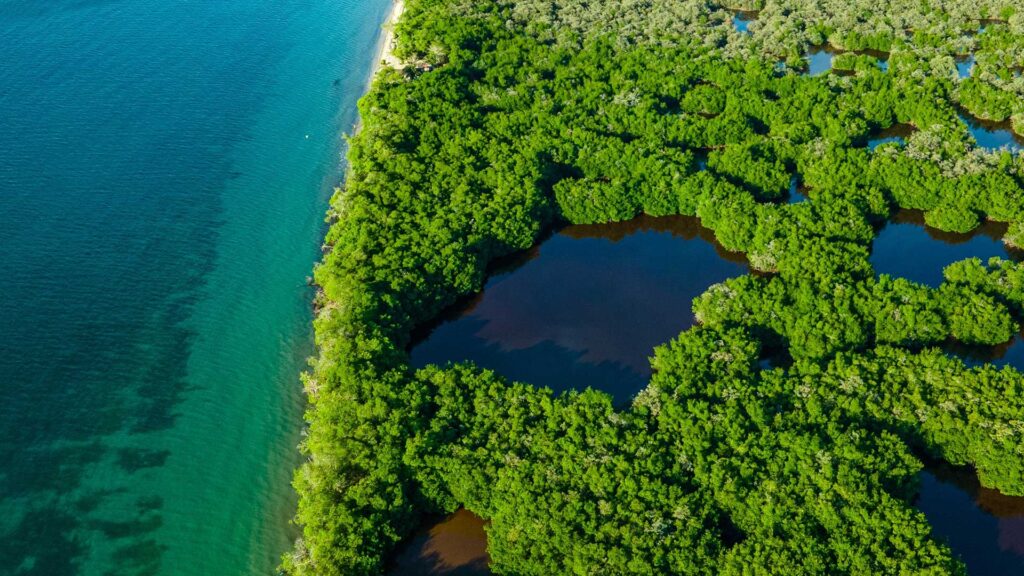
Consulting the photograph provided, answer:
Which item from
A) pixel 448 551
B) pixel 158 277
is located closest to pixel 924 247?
pixel 448 551

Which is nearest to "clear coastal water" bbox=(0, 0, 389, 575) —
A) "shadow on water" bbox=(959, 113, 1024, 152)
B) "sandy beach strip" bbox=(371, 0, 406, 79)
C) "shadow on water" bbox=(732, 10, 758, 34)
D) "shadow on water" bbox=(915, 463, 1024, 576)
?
"sandy beach strip" bbox=(371, 0, 406, 79)

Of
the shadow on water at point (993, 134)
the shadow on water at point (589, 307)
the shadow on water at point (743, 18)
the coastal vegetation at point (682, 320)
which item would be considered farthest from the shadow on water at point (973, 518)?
the shadow on water at point (743, 18)

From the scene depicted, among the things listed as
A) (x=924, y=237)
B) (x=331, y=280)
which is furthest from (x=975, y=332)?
(x=331, y=280)

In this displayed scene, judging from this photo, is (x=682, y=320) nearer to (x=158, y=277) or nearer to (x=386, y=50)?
(x=158, y=277)

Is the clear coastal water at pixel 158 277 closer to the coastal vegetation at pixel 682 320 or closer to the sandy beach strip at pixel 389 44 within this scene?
the sandy beach strip at pixel 389 44

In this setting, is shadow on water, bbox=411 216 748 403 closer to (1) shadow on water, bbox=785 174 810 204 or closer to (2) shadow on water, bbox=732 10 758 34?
(1) shadow on water, bbox=785 174 810 204

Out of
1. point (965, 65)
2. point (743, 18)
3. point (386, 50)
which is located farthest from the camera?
point (743, 18)

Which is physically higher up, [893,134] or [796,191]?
[893,134]

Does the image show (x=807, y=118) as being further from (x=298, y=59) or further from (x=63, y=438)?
(x=63, y=438)
